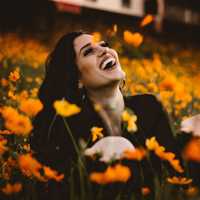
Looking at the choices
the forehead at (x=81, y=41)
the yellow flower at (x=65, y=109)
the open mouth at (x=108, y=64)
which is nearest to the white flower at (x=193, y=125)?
the open mouth at (x=108, y=64)

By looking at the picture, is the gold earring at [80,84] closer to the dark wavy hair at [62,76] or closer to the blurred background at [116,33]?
the dark wavy hair at [62,76]

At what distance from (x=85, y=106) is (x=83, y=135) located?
13cm

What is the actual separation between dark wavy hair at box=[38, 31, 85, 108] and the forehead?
1.0 inches

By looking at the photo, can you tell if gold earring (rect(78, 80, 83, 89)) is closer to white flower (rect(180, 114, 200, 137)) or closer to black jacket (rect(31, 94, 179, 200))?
black jacket (rect(31, 94, 179, 200))

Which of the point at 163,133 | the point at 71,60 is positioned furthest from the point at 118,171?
the point at 71,60

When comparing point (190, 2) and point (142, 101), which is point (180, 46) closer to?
point (190, 2)

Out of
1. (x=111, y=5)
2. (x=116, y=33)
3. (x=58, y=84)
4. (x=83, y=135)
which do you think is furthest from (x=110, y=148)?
(x=111, y=5)

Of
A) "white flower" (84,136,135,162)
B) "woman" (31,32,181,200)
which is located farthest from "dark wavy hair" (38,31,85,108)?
"white flower" (84,136,135,162)

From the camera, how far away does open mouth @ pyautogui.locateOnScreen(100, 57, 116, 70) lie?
2024 millimetres

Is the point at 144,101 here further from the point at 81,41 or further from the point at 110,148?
the point at 110,148

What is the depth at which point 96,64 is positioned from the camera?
6.78 ft

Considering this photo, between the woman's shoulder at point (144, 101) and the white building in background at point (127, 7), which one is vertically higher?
the woman's shoulder at point (144, 101)

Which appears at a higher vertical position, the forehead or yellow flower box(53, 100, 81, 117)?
yellow flower box(53, 100, 81, 117)

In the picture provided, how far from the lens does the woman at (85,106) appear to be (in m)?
2.00
